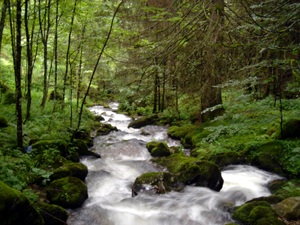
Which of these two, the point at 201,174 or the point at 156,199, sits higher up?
the point at 201,174

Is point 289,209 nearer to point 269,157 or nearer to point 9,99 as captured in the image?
point 269,157

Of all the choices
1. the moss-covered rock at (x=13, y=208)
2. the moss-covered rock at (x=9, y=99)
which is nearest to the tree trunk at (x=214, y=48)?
the moss-covered rock at (x=13, y=208)

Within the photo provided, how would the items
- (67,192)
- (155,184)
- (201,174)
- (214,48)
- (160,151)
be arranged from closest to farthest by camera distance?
(67,192), (155,184), (201,174), (214,48), (160,151)

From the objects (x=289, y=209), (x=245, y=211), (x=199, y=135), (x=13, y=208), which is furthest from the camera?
(x=199, y=135)

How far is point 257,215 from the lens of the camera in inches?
145

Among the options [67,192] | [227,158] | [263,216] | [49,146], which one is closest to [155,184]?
[67,192]

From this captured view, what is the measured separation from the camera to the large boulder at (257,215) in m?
3.43

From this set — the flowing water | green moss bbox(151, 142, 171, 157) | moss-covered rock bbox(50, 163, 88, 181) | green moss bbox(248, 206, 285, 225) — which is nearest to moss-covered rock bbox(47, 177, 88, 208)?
the flowing water

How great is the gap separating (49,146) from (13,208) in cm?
364

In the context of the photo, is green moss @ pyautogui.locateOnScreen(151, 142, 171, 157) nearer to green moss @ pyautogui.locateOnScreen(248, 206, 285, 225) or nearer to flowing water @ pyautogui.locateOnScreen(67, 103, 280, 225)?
flowing water @ pyautogui.locateOnScreen(67, 103, 280, 225)

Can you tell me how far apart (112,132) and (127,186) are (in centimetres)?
645

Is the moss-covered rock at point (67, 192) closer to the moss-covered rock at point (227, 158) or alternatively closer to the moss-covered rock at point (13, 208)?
the moss-covered rock at point (13, 208)

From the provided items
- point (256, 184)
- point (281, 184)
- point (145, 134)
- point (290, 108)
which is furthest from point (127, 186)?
point (290, 108)

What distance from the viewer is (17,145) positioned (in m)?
5.47
